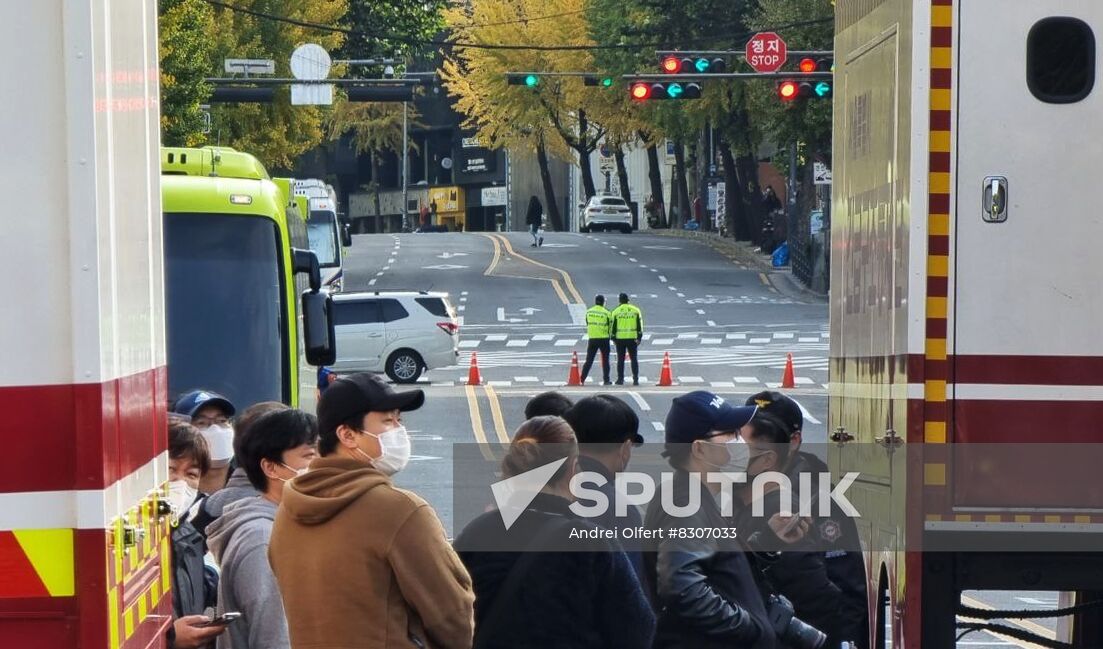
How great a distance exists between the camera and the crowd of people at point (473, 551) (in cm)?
501

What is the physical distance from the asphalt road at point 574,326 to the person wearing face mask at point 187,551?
6.51m

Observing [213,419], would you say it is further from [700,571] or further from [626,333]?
[626,333]

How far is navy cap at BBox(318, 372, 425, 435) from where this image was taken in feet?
17.2

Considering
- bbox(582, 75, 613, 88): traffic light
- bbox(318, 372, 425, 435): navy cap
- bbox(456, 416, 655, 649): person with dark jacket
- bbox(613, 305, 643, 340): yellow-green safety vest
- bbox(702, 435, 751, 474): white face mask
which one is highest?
bbox(582, 75, 613, 88): traffic light

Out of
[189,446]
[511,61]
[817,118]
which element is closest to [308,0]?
[817,118]

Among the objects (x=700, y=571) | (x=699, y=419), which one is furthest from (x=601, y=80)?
(x=700, y=571)

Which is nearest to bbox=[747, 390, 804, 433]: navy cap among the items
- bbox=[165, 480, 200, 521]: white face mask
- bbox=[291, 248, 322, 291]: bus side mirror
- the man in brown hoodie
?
bbox=[165, 480, 200, 521]: white face mask

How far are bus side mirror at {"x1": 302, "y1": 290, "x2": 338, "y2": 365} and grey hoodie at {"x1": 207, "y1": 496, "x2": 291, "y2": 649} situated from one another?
8.34 m

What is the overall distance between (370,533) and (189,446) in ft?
6.85

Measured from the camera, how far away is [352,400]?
5.27 meters

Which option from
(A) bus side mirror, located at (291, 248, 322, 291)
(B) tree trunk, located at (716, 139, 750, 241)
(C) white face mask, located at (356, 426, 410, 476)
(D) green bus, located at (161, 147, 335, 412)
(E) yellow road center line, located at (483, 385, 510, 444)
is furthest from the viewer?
(B) tree trunk, located at (716, 139, 750, 241)

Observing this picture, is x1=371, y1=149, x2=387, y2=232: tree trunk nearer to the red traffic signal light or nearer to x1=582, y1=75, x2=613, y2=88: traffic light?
x1=582, y1=75, x2=613, y2=88: traffic light

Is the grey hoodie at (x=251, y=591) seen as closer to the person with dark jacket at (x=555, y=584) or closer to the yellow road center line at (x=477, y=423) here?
the person with dark jacket at (x=555, y=584)

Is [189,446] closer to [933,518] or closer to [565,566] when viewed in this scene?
[565,566]
